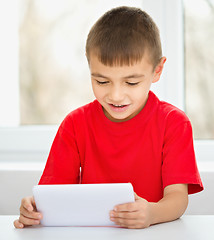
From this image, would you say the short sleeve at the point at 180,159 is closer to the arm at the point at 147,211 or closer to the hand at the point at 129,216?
the arm at the point at 147,211

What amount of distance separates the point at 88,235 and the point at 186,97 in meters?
1.30

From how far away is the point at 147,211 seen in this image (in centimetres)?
96

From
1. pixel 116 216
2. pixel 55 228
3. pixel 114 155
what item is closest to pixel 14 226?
pixel 55 228

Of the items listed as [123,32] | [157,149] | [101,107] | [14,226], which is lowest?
[14,226]

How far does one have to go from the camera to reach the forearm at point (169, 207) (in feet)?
3.21

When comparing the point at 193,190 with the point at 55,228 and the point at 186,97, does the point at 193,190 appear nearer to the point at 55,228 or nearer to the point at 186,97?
the point at 55,228

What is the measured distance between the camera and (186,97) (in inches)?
82.0

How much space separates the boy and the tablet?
71mm

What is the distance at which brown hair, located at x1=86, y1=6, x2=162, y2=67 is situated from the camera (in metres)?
1.09

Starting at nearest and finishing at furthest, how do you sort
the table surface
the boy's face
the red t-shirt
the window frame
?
1. the table surface
2. the boy's face
3. the red t-shirt
4. the window frame

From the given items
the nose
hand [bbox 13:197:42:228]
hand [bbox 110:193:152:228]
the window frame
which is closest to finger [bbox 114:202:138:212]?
hand [bbox 110:193:152:228]

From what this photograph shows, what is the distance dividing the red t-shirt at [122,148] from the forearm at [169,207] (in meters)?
0.07

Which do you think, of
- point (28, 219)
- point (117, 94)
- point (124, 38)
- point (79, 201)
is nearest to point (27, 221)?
point (28, 219)

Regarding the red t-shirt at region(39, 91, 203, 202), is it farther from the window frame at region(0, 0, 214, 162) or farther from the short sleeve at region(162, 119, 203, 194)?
the window frame at region(0, 0, 214, 162)
